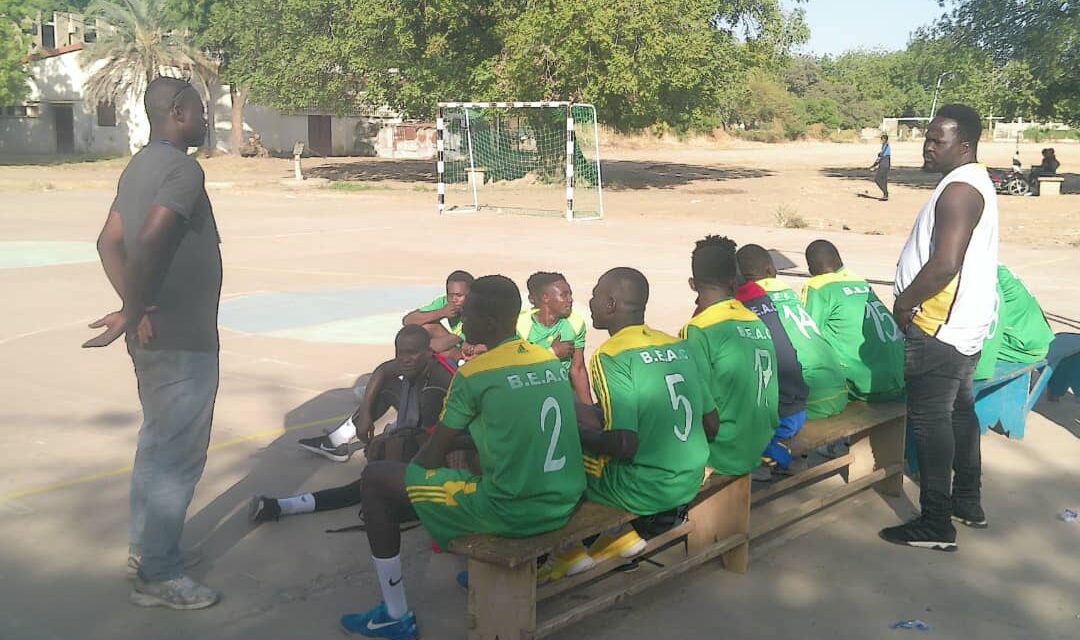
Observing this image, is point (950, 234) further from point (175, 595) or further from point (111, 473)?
point (111, 473)

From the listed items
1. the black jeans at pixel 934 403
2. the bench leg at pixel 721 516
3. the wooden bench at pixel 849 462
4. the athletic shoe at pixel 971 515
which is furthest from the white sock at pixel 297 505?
the athletic shoe at pixel 971 515

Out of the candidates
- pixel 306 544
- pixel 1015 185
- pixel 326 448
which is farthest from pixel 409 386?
pixel 1015 185

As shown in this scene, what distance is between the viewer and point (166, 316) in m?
4.22

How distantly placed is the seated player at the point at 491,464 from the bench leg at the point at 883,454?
2528 millimetres

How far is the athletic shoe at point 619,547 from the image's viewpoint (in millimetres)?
4410

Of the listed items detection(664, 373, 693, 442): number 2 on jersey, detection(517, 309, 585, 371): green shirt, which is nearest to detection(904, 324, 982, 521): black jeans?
detection(664, 373, 693, 442): number 2 on jersey

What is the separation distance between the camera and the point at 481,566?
12.6 ft

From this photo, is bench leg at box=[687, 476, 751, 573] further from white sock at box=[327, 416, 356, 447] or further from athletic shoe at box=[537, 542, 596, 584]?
white sock at box=[327, 416, 356, 447]

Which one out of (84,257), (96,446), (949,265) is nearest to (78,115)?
(84,257)

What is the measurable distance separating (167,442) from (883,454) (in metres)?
3.80

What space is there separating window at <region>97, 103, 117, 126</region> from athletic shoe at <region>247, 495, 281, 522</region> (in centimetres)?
5398

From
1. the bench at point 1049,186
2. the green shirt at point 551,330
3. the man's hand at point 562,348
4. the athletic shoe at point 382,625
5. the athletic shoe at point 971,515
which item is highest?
the bench at point 1049,186

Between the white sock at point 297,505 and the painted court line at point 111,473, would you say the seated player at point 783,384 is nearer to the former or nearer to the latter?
the white sock at point 297,505

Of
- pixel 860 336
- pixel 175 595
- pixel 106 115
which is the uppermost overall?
pixel 106 115
